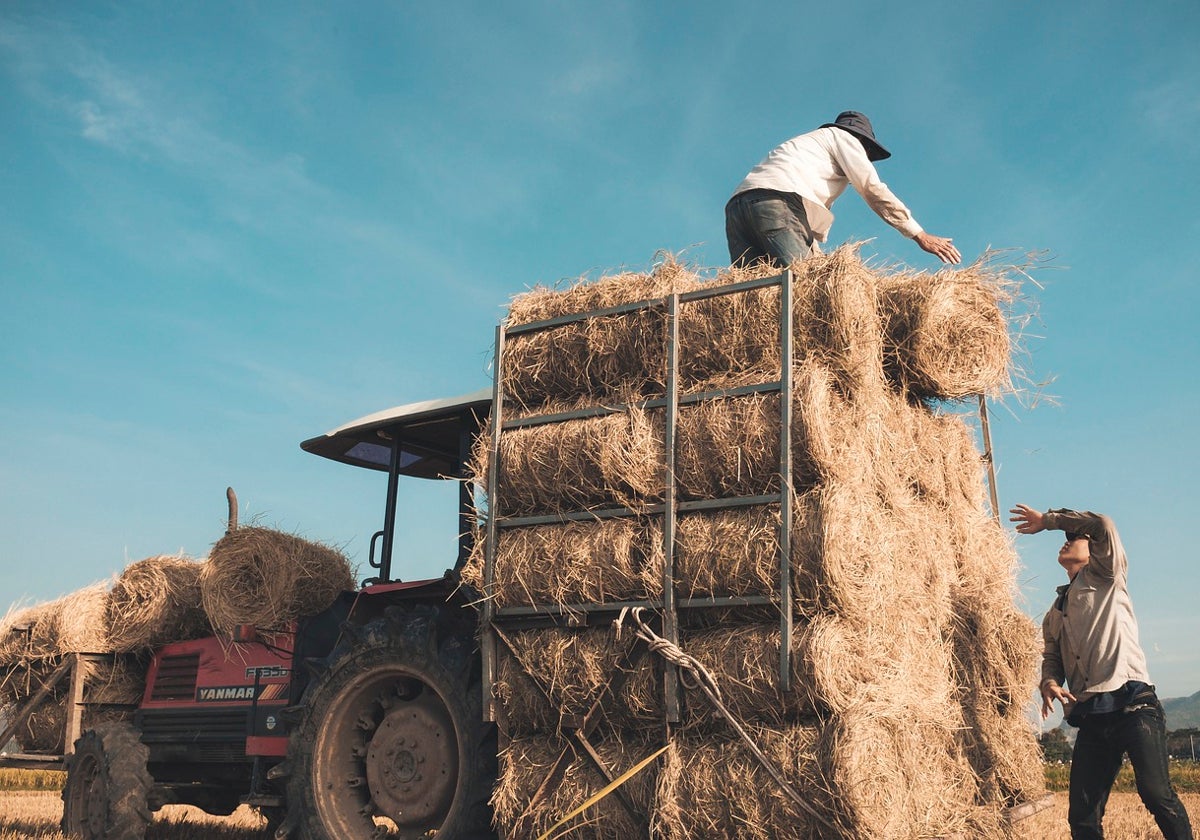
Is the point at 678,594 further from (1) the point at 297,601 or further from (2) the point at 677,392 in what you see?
(1) the point at 297,601

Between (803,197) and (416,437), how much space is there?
11.1 ft

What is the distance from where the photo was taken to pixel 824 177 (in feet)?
23.5

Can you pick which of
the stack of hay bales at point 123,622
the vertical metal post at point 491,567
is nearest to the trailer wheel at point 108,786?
the stack of hay bales at point 123,622

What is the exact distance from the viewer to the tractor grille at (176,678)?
8.63 meters

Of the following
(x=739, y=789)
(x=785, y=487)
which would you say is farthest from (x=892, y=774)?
(x=785, y=487)

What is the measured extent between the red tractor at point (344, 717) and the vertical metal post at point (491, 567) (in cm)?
20

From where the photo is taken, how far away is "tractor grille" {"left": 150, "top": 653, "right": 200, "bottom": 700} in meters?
8.63

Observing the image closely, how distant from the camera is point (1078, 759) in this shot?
595 centimetres

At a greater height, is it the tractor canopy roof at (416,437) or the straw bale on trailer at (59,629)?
the tractor canopy roof at (416,437)

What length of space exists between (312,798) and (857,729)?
3659 millimetres

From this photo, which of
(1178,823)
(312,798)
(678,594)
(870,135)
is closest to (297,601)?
(312,798)

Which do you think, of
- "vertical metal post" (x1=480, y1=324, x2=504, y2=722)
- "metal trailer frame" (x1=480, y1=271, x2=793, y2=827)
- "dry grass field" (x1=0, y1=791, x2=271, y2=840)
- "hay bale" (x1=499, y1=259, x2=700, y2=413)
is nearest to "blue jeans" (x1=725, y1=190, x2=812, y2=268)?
"hay bale" (x1=499, y1=259, x2=700, y2=413)

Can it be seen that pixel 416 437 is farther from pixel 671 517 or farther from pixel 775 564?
pixel 775 564

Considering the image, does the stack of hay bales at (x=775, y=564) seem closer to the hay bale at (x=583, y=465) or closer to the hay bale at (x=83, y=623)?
the hay bale at (x=583, y=465)
